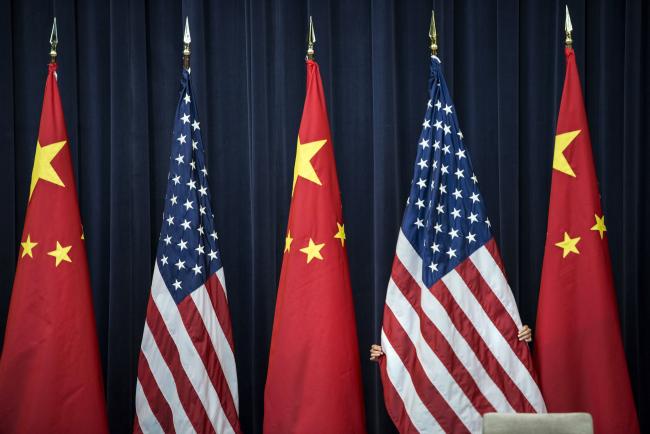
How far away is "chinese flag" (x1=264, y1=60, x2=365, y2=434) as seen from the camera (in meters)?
4.43

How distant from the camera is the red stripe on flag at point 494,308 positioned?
174 inches

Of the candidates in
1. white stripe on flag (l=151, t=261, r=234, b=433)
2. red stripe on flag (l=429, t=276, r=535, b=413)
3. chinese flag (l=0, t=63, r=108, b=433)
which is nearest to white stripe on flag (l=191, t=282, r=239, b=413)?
white stripe on flag (l=151, t=261, r=234, b=433)

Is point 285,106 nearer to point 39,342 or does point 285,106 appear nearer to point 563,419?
point 39,342

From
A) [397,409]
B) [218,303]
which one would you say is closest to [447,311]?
[397,409]

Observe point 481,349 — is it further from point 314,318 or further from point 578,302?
point 314,318

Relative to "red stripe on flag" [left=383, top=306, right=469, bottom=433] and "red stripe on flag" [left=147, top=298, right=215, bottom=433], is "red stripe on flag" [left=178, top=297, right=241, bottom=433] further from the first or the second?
"red stripe on flag" [left=383, top=306, right=469, bottom=433]

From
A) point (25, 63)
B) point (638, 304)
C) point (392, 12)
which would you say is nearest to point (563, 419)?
point (638, 304)

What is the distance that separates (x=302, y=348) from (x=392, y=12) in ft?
7.69

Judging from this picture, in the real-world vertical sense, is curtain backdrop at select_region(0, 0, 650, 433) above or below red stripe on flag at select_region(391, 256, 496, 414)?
above

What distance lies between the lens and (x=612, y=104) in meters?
5.22

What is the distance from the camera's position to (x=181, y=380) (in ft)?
14.7

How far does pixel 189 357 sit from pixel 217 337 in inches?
8.3

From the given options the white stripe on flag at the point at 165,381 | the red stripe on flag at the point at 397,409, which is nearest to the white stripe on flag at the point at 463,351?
the red stripe on flag at the point at 397,409

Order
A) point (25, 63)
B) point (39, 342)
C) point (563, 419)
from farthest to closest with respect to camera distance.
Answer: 1. point (25, 63)
2. point (39, 342)
3. point (563, 419)
